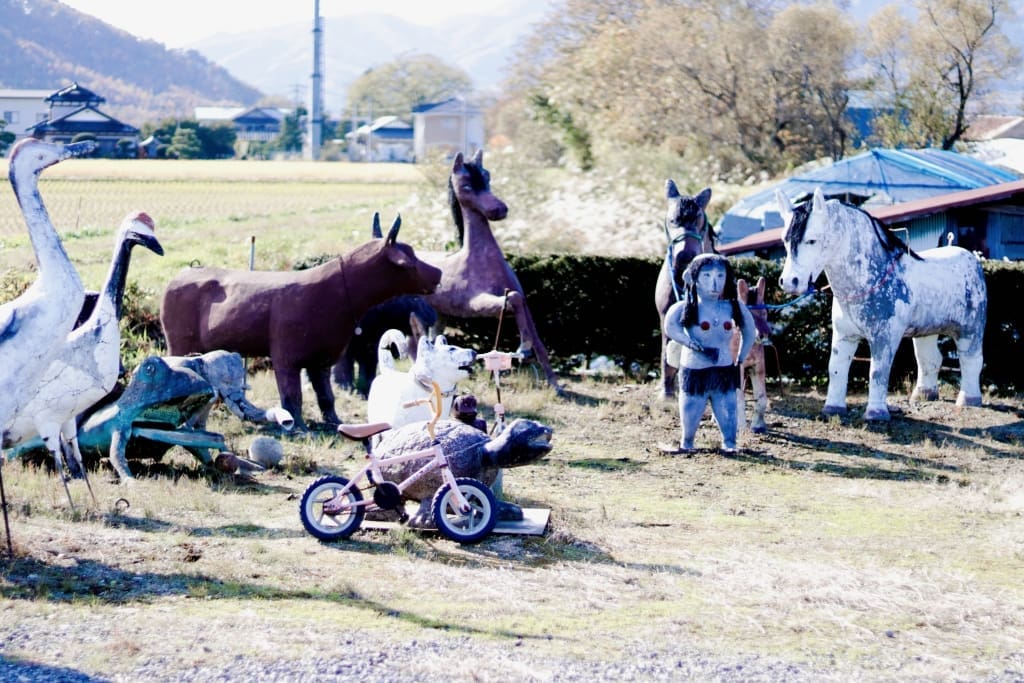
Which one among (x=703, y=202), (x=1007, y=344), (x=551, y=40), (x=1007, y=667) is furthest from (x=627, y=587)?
(x=551, y=40)

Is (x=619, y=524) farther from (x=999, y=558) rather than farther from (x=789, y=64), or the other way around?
(x=789, y=64)

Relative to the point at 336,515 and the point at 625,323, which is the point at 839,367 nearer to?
the point at 625,323

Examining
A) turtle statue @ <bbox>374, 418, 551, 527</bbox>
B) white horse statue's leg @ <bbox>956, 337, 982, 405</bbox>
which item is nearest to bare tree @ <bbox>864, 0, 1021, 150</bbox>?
white horse statue's leg @ <bbox>956, 337, 982, 405</bbox>

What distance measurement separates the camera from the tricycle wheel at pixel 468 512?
25.7 ft

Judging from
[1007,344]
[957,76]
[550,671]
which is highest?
[957,76]

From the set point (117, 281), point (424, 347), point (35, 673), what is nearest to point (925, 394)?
point (424, 347)

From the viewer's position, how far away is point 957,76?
3331 centimetres

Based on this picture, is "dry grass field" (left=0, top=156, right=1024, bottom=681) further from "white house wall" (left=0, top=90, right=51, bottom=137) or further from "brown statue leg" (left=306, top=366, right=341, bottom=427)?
"white house wall" (left=0, top=90, right=51, bottom=137)

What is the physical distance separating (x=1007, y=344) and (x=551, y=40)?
33.5m

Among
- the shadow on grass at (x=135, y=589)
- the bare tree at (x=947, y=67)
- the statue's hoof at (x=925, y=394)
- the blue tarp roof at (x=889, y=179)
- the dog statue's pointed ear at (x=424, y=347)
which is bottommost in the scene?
the shadow on grass at (x=135, y=589)

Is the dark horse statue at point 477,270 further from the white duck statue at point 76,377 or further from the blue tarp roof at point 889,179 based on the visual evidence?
the blue tarp roof at point 889,179

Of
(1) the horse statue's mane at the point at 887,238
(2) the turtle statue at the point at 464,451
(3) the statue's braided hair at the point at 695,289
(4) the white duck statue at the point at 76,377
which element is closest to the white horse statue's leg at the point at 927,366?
(1) the horse statue's mane at the point at 887,238

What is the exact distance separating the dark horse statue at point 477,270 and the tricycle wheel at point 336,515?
17.7 ft

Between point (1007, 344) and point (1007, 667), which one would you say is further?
point (1007, 344)
